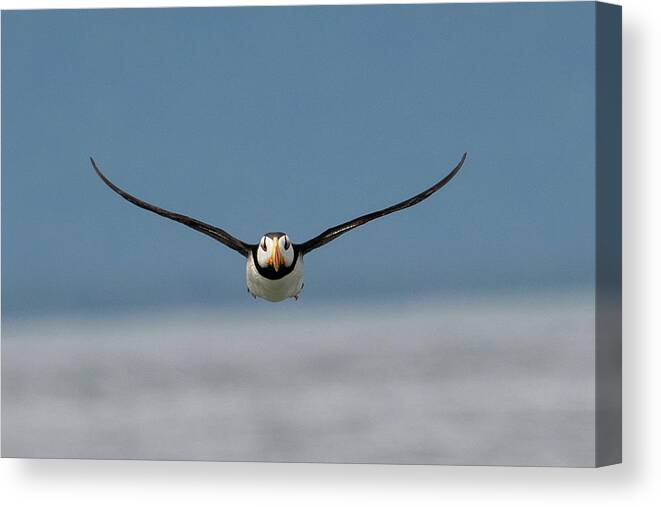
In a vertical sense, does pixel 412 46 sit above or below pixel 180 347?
above

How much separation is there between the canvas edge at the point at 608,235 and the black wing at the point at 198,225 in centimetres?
176

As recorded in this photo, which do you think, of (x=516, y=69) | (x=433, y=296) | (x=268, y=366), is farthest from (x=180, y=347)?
(x=516, y=69)

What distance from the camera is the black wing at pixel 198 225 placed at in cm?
1183

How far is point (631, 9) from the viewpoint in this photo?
1164cm

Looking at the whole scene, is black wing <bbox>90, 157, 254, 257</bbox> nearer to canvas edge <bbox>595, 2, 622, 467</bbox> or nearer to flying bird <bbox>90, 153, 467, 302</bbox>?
flying bird <bbox>90, 153, 467, 302</bbox>

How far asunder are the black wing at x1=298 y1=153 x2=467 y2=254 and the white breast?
9 cm

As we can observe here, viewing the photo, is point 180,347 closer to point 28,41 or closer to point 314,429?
point 314,429

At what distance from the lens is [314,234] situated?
A: 38.6 feet

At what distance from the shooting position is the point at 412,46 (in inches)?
459

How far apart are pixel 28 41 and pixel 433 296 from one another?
246 cm

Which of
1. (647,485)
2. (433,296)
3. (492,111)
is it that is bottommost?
(647,485)

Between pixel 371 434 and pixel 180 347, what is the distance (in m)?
1.07

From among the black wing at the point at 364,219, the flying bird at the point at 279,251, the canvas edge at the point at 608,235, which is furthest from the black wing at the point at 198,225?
the canvas edge at the point at 608,235

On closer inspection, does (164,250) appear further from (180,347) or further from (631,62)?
(631,62)
